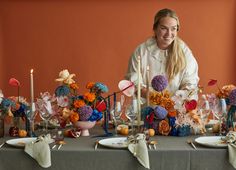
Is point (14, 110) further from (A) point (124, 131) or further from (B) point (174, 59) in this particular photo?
(B) point (174, 59)

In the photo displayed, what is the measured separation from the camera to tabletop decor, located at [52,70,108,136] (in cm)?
233

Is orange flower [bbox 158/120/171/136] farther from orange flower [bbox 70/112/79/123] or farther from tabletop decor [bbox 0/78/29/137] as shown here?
tabletop decor [bbox 0/78/29/137]

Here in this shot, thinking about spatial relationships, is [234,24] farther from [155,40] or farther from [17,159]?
[17,159]

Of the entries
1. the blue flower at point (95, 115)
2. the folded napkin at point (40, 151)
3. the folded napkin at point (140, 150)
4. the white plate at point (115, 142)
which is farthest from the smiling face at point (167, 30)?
the folded napkin at point (40, 151)

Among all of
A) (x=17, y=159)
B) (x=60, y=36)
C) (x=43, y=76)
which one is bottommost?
(x=17, y=159)

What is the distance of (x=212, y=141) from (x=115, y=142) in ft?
1.56

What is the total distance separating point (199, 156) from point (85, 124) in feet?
2.08

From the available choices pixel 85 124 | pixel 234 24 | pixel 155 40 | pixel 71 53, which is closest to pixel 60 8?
pixel 71 53

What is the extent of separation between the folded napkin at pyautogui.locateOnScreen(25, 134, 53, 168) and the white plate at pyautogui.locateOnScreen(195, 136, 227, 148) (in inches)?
27.7

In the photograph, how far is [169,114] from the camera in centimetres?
241

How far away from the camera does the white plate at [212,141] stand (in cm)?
208

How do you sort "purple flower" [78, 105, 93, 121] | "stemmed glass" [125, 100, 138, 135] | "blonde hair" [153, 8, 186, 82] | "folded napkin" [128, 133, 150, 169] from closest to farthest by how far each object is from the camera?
"folded napkin" [128, 133, 150, 169] < "purple flower" [78, 105, 93, 121] < "stemmed glass" [125, 100, 138, 135] < "blonde hair" [153, 8, 186, 82]

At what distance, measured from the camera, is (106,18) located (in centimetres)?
452

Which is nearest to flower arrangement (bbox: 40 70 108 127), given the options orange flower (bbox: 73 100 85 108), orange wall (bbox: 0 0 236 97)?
orange flower (bbox: 73 100 85 108)
